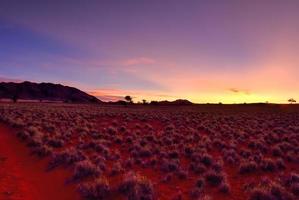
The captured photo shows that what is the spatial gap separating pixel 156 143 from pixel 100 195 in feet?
32.4

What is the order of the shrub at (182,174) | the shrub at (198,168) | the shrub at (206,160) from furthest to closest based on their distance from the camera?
the shrub at (206,160) → the shrub at (198,168) → the shrub at (182,174)


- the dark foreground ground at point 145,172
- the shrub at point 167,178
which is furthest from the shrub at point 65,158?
the shrub at point 167,178

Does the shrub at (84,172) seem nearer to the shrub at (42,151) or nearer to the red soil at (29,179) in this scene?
the red soil at (29,179)

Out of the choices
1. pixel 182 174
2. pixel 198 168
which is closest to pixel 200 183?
pixel 182 174

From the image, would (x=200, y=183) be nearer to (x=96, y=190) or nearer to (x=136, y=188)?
(x=136, y=188)

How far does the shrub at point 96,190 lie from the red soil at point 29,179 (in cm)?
32

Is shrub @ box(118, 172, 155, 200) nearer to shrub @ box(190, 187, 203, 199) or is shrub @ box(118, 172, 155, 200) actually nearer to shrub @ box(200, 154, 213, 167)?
shrub @ box(190, 187, 203, 199)

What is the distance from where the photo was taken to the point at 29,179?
10.8 m

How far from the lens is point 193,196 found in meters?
8.85

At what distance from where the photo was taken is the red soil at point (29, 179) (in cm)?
909

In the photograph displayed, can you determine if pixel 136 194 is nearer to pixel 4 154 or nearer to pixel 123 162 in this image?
pixel 123 162

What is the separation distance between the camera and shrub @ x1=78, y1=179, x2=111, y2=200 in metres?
8.58

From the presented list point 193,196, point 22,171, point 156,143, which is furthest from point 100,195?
point 156,143

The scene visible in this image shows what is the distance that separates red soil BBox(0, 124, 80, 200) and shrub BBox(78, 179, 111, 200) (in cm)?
32
